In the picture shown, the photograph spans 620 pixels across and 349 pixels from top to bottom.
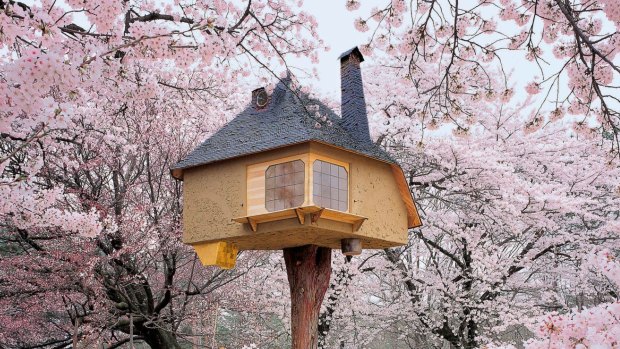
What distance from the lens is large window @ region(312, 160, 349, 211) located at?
6.28 metres

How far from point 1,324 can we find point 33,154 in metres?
2.58

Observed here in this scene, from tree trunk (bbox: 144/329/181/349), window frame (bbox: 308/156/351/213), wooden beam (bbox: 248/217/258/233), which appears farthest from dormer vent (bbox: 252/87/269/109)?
tree trunk (bbox: 144/329/181/349)

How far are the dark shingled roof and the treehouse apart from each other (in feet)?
0.05

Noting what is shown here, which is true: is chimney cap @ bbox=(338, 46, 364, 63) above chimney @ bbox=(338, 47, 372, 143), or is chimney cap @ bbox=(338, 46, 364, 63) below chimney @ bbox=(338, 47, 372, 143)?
above

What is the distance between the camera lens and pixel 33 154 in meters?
6.76

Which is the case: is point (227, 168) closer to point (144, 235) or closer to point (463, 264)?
point (144, 235)

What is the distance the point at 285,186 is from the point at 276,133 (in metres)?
0.66

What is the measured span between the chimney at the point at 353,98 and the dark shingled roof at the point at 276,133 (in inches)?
5.4

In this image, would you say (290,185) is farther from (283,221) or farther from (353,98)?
(353,98)

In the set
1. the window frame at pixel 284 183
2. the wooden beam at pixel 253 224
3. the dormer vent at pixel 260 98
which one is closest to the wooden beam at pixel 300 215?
the window frame at pixel 284 183

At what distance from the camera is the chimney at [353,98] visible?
7352 millimetres

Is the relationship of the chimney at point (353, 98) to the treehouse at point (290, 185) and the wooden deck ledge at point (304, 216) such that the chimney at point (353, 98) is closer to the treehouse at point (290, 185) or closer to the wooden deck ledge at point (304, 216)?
the treehouse at point (290, 185)

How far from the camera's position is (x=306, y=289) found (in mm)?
7270

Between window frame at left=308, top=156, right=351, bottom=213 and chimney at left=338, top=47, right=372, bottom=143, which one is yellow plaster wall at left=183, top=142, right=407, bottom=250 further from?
chimney at left=338, top=47, right=372, bottom=143
